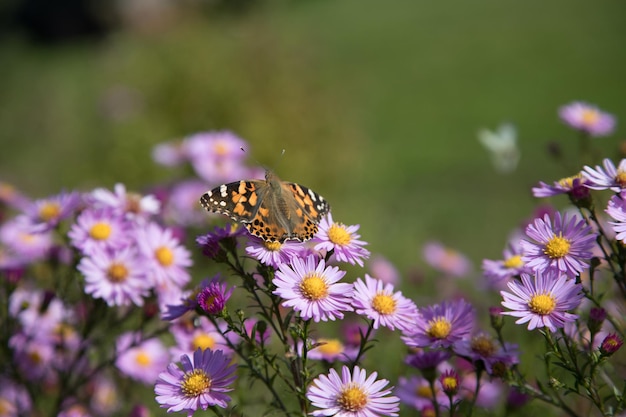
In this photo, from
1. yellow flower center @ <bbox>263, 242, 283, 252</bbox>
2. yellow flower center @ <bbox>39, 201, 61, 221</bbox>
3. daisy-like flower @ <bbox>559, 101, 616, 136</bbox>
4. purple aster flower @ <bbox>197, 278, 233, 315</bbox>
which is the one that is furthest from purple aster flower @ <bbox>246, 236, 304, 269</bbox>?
daisy-like flower @ <bbox>559, 101, 616, 136</bbox>

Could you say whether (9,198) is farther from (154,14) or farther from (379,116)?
(154,14)

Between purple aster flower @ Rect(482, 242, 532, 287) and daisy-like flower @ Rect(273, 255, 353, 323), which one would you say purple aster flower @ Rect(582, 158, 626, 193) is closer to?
purple aster flower @ Rect(482, 242, 532, 287)

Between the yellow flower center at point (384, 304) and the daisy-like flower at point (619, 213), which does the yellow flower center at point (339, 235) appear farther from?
the daisy-like flower at point (619, 213)

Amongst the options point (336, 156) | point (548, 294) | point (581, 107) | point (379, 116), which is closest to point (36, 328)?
point (548, 294)

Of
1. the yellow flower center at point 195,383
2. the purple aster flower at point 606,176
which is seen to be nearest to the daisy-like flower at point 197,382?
the yellow flower center at point 195,383

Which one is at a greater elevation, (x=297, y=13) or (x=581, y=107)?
(x=297, y=13)

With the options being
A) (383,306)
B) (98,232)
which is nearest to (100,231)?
(98,232)
